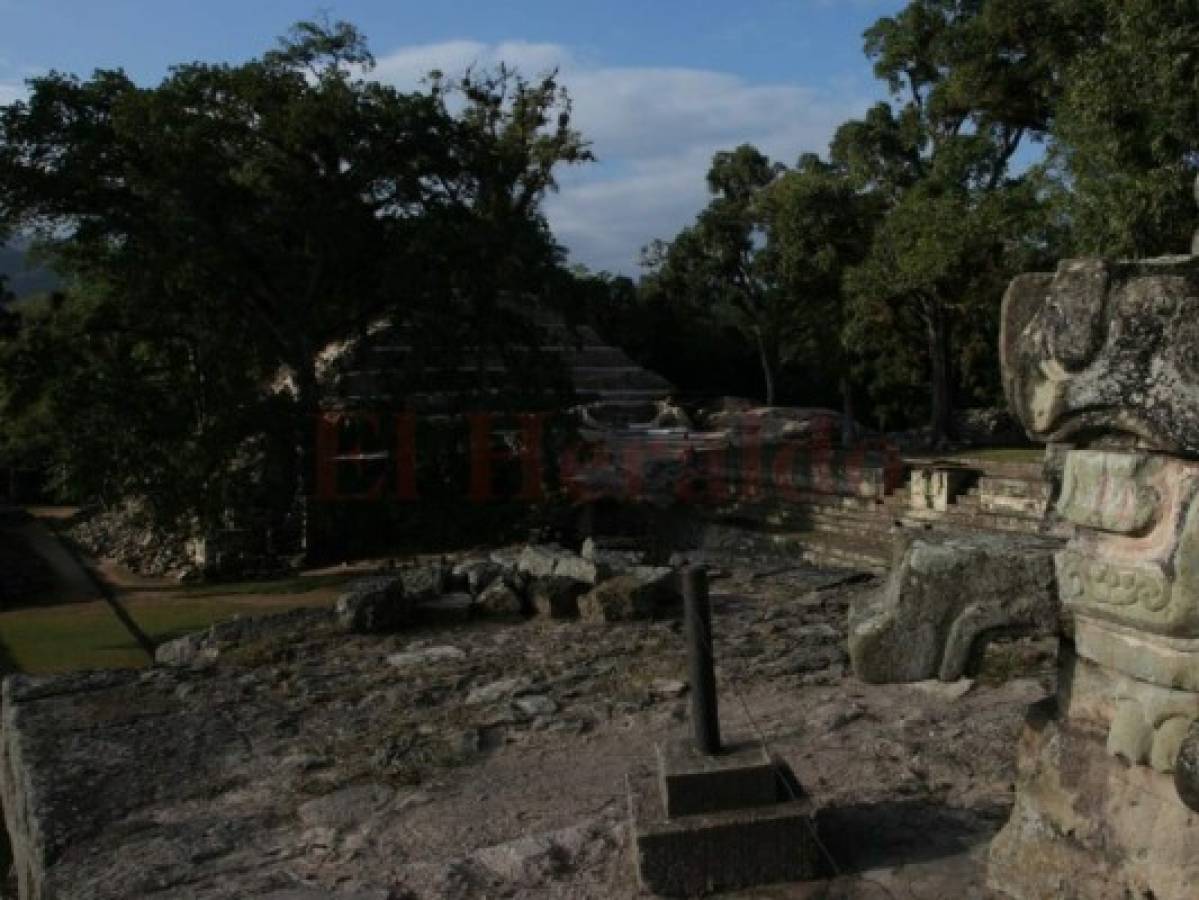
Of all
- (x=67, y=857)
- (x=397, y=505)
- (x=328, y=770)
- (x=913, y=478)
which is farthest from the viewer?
(x=397, y=505)

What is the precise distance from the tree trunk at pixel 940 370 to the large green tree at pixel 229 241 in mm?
10749

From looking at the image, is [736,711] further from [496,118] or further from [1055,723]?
[496,118]

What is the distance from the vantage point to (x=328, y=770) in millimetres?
5117

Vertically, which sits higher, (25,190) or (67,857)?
(25,190)

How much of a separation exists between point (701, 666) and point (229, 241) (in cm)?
1446

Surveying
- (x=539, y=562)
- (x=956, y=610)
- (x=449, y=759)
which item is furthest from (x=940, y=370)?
(x=956, y=610)

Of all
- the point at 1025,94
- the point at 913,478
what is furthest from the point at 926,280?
the point at 913,478

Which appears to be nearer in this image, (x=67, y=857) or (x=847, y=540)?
(x=67, y=857)

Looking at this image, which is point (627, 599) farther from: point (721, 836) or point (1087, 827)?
point (1087, 827)

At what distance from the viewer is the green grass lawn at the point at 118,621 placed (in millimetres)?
11094

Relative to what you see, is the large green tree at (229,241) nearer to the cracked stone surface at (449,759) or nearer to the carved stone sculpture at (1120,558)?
the cracked stone surface at (449,759)

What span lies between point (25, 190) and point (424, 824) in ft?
49.4

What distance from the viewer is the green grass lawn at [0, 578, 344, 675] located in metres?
11.1

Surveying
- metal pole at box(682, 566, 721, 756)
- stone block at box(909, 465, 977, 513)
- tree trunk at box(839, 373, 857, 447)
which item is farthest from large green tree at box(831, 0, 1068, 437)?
metal pole at box(682, 566, 721, 756)
